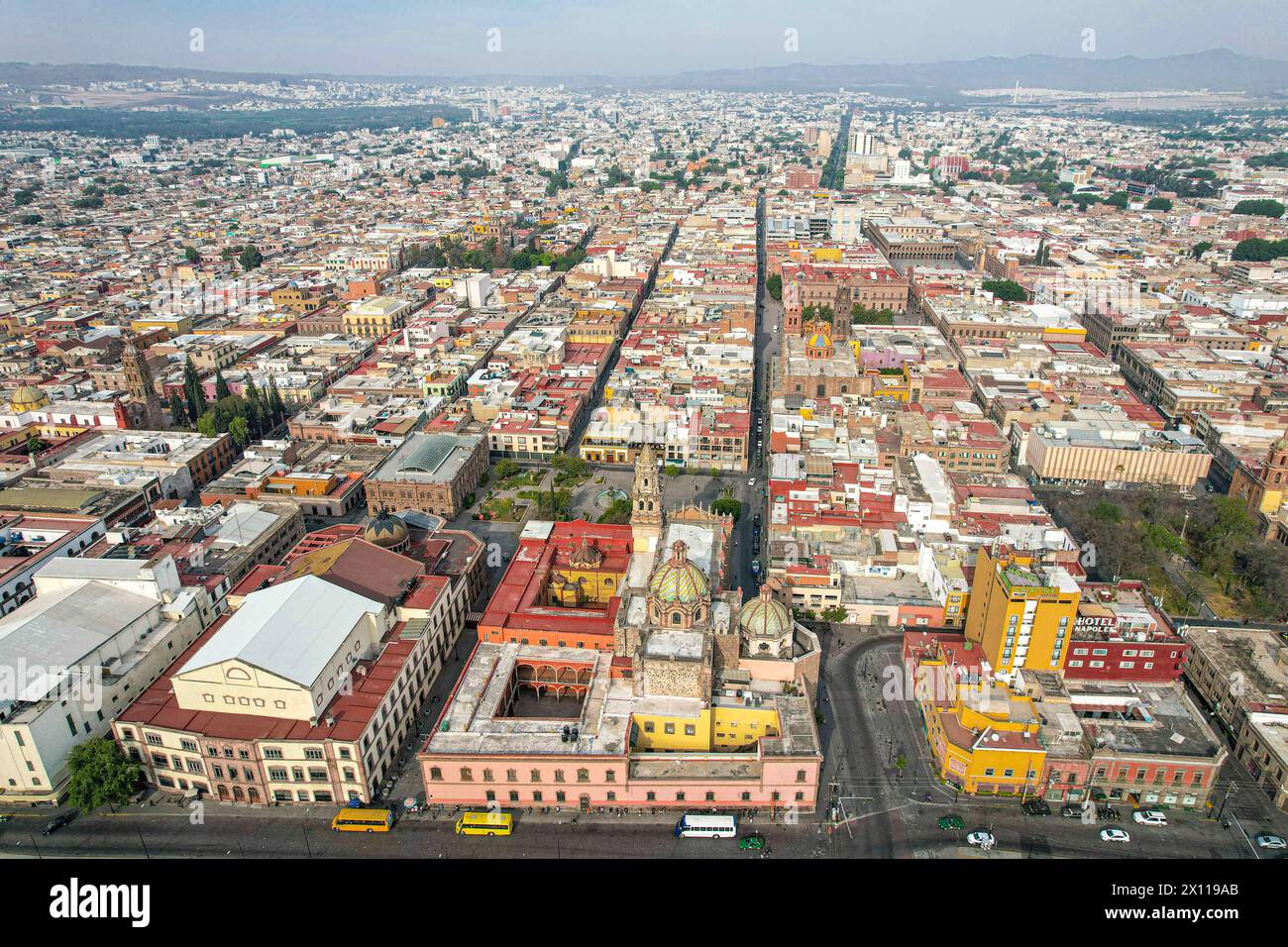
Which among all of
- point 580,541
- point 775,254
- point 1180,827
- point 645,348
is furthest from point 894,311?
point 1180,827

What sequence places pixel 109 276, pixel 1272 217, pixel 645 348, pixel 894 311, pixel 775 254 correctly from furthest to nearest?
pixel 1272 217
pixel 775 254
pixel 109 276
pixel 894 311
pixel 645 348

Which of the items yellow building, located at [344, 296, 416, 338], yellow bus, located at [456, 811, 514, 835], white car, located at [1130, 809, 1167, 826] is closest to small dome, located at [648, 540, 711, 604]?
yellow bus, located at [456, 811, 514, 835]

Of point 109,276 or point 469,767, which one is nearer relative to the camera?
point 469,767

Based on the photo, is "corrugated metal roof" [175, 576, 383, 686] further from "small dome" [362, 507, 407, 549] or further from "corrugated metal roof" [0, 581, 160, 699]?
"small dome" [362, 507, 407, 549]

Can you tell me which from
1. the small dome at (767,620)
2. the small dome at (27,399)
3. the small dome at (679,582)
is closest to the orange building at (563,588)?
the small dome at (679,582)

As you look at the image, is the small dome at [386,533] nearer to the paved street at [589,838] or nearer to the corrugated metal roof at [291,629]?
the corrugated metal roof at [291,629]

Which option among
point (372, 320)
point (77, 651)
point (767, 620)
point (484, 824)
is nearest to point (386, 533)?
point (77, 651)

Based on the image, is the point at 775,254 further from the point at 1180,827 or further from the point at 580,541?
the point at 1180,827
